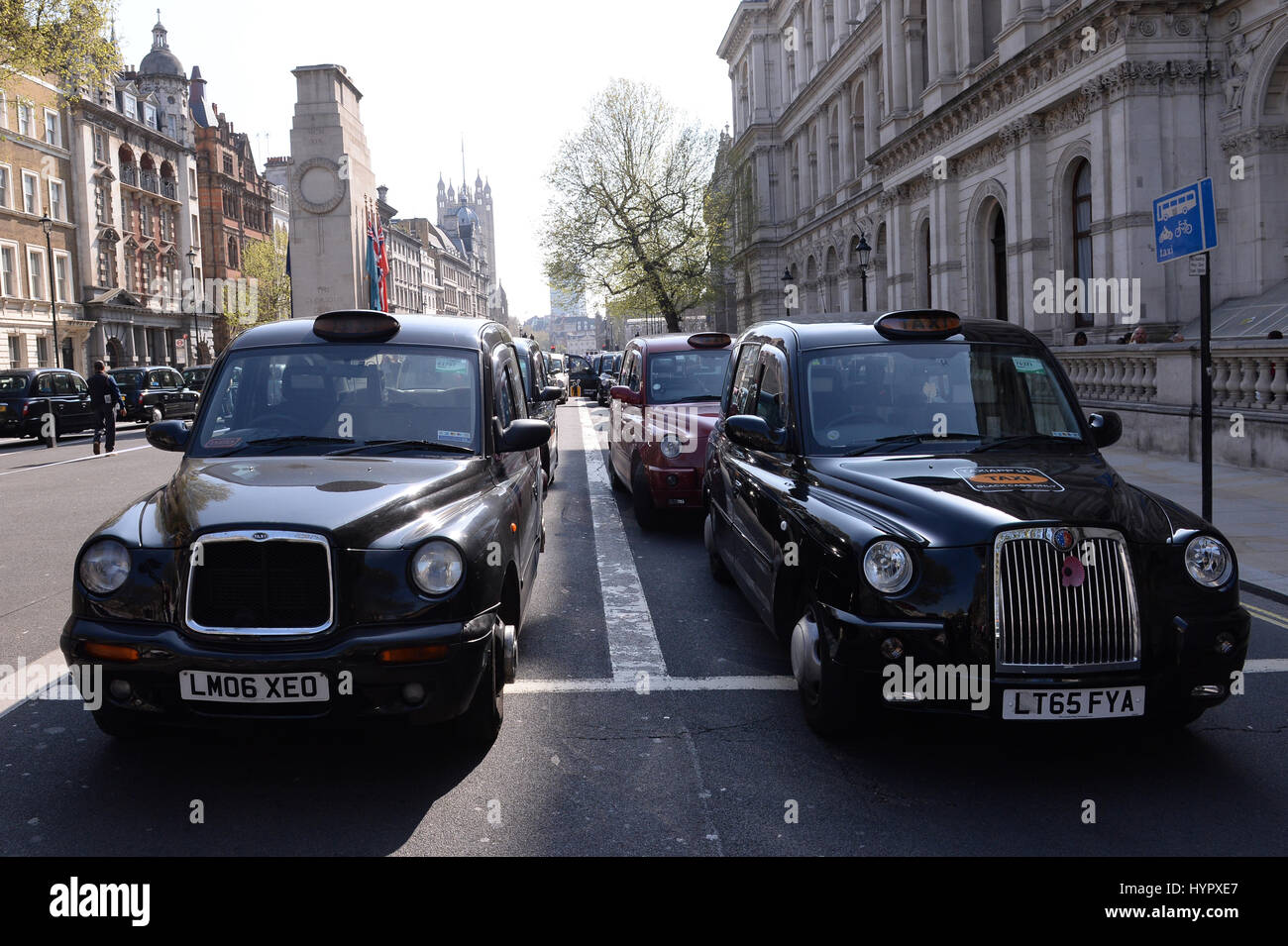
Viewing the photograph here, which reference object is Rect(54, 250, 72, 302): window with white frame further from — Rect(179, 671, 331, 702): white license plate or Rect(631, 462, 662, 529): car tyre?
Rect(179, 671, 331, 702): white license plate

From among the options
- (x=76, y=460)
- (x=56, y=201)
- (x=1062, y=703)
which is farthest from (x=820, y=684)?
(x=56, y=201)

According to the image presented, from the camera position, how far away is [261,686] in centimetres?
388

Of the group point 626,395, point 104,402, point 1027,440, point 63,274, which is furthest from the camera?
point 63,274

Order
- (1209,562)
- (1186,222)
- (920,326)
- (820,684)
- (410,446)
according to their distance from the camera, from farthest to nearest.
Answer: (1186,222)
(920,326)
(410,446)
(820,684)
(1209,562)

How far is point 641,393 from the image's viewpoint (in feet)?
37.6

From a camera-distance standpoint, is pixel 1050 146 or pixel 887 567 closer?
pixel 887 567

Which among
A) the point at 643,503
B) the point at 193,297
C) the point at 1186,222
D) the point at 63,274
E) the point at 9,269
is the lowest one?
the point at 643,503

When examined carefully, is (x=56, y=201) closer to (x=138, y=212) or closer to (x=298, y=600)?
(x=138, y=212)

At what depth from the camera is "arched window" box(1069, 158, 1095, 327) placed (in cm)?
2552

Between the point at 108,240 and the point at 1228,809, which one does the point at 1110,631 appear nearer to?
the point at 1228,809

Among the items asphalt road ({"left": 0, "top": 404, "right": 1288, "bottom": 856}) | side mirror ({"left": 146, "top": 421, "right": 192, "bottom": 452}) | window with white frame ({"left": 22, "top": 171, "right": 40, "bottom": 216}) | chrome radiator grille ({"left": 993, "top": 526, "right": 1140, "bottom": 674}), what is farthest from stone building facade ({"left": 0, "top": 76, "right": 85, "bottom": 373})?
chrome radiator grille ({"left": 993, "top": 526, "right": 1140, "bottom": 674})

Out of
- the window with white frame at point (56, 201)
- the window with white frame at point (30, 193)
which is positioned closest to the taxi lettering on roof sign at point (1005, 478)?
the window with white frame at point (30, 193)

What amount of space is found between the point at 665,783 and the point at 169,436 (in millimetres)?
3202
